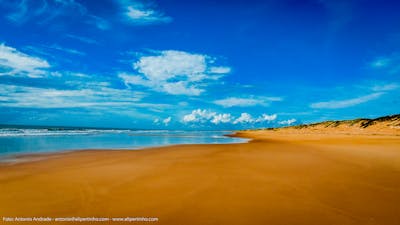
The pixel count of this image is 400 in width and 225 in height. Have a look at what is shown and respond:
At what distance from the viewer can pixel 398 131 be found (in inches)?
1344

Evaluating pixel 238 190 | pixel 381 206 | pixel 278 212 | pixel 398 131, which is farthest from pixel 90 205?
pixel 398 131

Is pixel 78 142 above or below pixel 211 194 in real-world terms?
above

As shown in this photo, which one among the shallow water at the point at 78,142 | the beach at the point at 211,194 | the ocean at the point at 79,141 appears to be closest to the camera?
the beach at the point at 211,194

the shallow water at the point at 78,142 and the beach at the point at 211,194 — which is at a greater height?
the shallow water at the point at 78,142

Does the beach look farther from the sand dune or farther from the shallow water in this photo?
the shallow water

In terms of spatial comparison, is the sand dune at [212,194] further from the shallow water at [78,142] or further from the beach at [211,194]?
the shallow water at [78,142]

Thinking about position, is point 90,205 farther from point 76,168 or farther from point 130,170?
point 76,168

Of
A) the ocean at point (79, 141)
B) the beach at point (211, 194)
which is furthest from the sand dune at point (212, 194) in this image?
the ocean at point (79, 141)

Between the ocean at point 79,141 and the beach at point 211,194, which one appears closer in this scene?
the beach at point 211,194

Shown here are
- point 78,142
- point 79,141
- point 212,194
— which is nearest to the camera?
point 212,194

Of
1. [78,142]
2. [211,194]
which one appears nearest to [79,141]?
[78,142]

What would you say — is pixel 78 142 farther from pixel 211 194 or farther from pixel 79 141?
pixel 211 194

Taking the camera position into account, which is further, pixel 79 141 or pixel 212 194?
pixel 79 141

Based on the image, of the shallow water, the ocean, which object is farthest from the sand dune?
the shallow water
